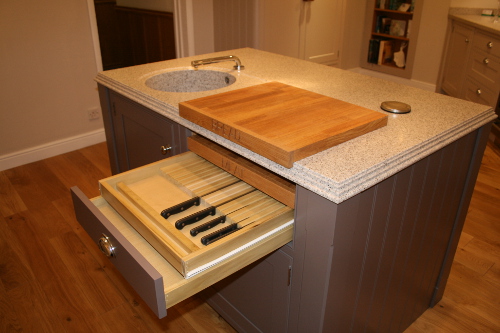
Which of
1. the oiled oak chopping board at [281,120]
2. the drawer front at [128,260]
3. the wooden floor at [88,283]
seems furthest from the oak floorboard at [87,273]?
the oiled oak chopping board at [281,120]

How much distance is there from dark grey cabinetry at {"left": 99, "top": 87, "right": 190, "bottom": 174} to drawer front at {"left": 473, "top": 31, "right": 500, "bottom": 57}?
2765 millimetres

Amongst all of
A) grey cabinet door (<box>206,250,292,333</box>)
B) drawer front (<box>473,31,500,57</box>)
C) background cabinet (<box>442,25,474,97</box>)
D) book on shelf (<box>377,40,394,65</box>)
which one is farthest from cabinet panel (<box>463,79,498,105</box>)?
grey cabinet door (<box>206,250,292,333</box>)

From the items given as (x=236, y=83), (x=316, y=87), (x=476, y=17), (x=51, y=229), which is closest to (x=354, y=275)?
(x=316, y=87)

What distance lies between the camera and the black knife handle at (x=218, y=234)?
1005 millimetres

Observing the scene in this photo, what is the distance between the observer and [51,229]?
2.30m

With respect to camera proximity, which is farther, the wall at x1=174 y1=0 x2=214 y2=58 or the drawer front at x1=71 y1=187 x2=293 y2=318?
the wall at x1=174 y1=0 x2=214 y2=58

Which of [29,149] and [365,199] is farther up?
[365,199]

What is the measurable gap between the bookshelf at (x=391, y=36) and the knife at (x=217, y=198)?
3.99m

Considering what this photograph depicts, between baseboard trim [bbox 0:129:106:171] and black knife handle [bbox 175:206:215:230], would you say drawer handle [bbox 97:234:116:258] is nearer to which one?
black knife handle [bbox 175:206:215:230]

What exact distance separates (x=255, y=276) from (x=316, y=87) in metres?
0.73

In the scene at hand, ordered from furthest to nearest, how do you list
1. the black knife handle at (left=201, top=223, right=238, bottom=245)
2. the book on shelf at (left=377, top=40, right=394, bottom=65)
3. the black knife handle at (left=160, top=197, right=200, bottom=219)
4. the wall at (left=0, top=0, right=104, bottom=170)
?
the book on shelf at (left=377, top=40, right=394, bottom=65) < the wall at (left=0, top=0, right=104, bottom=170) < the black knife handle at (left=160, top=197, right=200, bottom=219) < the black knife handle at (left=201, top=223, right=238, bottom=245)

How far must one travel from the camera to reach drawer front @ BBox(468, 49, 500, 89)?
315 centimetres

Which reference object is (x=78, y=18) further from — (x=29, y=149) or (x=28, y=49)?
(x=29, y=149)

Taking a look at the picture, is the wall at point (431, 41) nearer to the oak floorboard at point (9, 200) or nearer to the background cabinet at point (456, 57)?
the background cabinet at point (456, 57)
